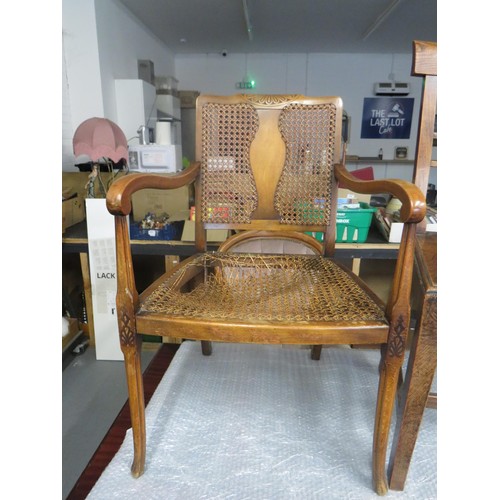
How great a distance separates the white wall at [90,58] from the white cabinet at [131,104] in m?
0.07

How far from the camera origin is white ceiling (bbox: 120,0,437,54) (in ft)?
12.2

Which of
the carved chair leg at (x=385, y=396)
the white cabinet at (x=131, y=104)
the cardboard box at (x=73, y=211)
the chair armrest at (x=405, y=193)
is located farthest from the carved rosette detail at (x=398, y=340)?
the white cabinet at (x=131, y=104)

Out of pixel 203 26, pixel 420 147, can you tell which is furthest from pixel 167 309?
pixel 203 26

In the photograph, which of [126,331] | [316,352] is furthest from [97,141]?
[316,352]

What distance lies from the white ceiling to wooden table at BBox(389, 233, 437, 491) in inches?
148

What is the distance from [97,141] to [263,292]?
1.09 m

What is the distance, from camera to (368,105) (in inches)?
238

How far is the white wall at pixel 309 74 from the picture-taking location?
19.3ft

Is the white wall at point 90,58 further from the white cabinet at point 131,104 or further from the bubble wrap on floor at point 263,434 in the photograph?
the bubble wrap on floor at point 263,434

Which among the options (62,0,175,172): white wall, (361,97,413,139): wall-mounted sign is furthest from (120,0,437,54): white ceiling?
(361,97,413,139): wall-mounted sign

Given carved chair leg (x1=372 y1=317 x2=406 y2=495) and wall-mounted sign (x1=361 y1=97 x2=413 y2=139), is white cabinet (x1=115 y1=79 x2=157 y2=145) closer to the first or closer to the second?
carved chair leg (x1=372 y1=317 x2=406 y2=495)

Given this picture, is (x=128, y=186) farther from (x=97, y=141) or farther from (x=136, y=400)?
(x=97, y=141)

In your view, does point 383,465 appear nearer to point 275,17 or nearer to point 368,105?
point 275,17

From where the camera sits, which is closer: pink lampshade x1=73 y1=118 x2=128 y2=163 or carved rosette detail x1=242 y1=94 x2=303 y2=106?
carved rosette detail x1=242 y1=94 x2=303 y2=106
